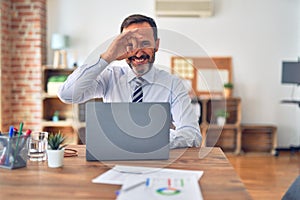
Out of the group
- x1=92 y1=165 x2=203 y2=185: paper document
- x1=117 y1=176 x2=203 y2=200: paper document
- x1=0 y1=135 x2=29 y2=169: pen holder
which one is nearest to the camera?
x1=117 y1=176 x2=203 y2=200: paper document

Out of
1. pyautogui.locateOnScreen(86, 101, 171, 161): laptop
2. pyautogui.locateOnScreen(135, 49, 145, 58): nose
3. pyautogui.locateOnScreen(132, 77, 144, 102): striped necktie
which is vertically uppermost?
pyautogui.locateOnScreen(135, 49, 145, 58): nose

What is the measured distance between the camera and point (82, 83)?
5.12 ft

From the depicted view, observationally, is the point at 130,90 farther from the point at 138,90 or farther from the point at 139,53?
the point at 139,53

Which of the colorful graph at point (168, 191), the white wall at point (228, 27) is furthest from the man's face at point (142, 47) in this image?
the white wall at point (228, 27)

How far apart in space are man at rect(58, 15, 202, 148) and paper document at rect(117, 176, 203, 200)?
449 mm

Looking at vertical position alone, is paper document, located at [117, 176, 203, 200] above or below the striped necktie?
below

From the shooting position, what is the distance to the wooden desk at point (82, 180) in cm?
97

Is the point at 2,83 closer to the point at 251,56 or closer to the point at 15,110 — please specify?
the point at 15,110

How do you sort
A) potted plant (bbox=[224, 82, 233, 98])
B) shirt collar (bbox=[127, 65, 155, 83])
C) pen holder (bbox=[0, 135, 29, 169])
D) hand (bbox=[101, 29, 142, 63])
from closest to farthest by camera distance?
pen holder (bbox=[0, 135, 29, 169]) → hand (bbox=[101, 29, 142, 63]) → shirt collar (bbox=[127, 65, 155, 83]) → potted plant (bbox=[224, 82, 233, 98])

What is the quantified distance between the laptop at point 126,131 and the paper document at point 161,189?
0.23 metres

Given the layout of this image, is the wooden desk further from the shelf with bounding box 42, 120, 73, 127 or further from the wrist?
the shelf with bounding box 42, 120, 73, 127

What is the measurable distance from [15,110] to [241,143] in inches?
122

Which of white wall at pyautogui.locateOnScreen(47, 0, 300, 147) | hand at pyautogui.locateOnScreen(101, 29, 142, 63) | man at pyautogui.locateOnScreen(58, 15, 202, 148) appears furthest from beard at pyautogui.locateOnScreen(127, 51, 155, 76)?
white wall at pyautogui.locateOnScreen(47, 0, 300, 147)

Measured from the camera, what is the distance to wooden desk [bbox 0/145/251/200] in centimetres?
97
